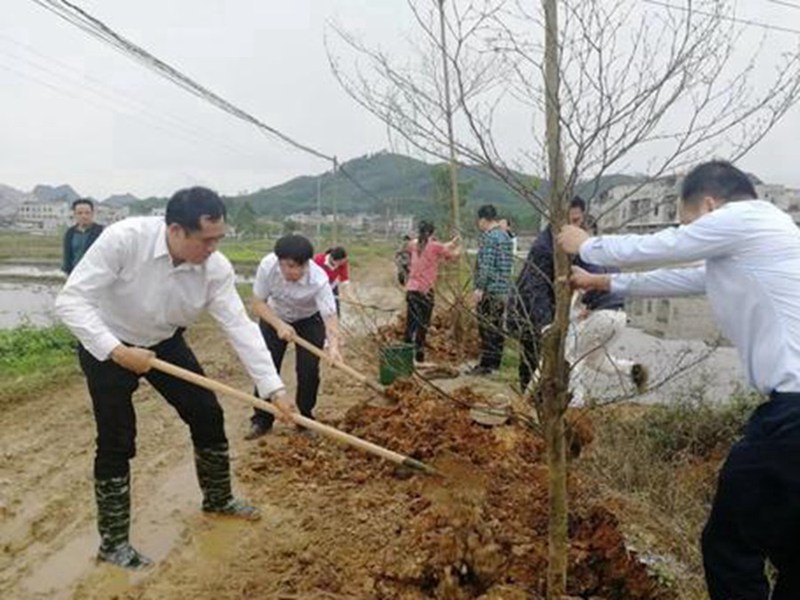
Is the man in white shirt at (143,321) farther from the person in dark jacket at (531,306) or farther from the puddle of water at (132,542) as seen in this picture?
the person in dark jacket at (531,306)

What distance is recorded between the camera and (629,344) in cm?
1080

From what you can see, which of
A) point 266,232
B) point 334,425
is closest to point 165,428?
point 334,425

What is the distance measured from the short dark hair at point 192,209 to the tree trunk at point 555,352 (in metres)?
1.52

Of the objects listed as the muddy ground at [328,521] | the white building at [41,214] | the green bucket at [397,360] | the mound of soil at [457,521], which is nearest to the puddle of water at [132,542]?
the muddy ground at [328,521]

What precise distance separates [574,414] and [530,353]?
2.83ft

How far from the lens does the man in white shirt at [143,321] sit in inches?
132

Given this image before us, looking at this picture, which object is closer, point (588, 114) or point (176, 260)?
point (588, 114)

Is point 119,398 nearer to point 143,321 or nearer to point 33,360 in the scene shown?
point 143,321

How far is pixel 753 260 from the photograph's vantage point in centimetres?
252

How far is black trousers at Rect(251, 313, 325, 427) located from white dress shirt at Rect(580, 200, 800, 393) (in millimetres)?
3444

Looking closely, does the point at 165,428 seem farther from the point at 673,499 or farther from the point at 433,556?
the point at 673,499

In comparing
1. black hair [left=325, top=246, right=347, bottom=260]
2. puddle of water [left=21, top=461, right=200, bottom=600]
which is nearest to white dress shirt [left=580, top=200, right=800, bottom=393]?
puddle of water [left=21, top=461, right=200, bottom=600]

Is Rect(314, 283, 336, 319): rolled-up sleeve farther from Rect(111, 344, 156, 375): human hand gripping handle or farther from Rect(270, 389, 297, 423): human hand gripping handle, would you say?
Rect(111, 344, 156, 375): human hand gripping handle

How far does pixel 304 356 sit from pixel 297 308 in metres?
0.40
